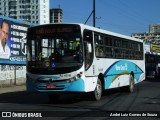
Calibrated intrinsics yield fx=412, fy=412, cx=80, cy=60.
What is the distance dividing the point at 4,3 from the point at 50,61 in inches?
4259

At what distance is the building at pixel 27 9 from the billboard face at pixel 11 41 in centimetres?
8680

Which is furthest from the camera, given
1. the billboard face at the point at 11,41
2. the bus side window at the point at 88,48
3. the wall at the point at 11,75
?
the billboard face at the point at 11,41

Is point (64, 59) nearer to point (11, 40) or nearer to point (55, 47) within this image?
point (55, 47)

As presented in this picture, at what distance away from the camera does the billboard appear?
27.4 metres

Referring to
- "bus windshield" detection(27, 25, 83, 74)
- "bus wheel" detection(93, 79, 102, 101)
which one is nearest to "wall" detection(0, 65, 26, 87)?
"bus wheel" detection(93, 79, 102, 101)

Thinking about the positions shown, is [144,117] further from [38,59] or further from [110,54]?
[110,54]

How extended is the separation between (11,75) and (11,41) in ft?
7.73

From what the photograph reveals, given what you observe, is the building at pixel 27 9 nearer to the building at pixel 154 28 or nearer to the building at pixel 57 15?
the building at pixel 57 15

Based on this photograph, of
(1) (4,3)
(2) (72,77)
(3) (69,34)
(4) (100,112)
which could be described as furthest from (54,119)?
(1) (4,3)

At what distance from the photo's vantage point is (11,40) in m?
28.5

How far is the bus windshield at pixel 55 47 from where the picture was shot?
48.7ft

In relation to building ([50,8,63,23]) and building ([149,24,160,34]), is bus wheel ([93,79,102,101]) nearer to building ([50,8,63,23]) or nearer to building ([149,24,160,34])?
building ([50,8,63,23])

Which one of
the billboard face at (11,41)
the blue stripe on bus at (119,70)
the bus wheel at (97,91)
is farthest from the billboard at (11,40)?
the bus wheel at (97,91)

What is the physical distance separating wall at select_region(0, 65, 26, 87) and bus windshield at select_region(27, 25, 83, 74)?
11.9 metres
